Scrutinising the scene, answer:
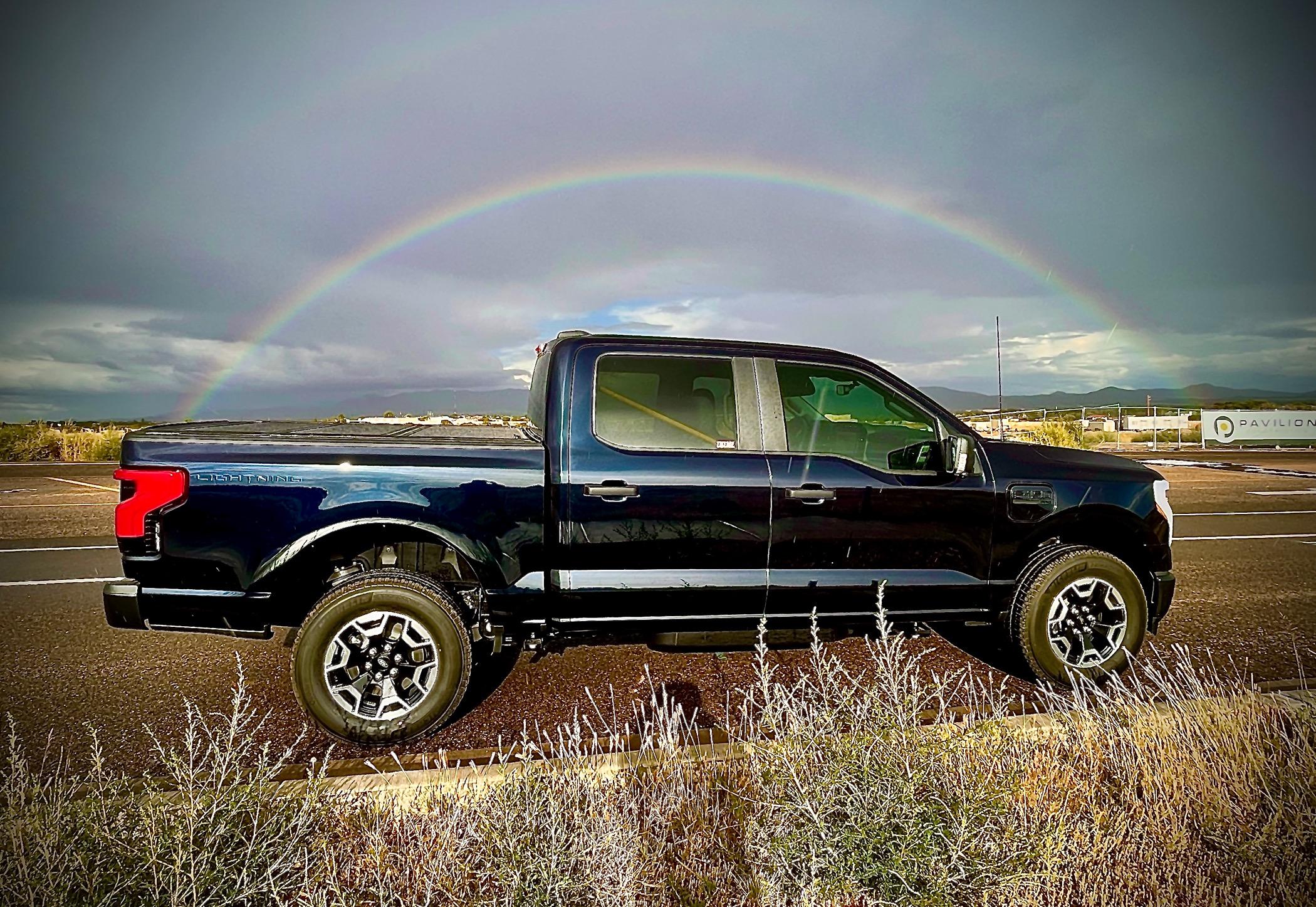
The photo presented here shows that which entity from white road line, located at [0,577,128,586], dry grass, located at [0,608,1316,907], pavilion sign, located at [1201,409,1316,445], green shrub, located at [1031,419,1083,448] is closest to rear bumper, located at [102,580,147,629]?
dry grass, located at [0,608,1316,907]

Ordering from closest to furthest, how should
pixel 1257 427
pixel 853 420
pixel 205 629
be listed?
pixel 205 629 < pixel 853 420 < pixel 1257 427

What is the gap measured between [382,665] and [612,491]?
1.40 metres

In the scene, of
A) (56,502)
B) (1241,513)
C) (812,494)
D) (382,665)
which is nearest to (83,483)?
(56,502)

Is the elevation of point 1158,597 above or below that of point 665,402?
below

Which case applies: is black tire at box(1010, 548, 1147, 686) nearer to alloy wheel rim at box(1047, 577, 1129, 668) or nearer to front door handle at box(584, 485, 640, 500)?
alloy wheel rim at box(1047, 577, 1129, 668)

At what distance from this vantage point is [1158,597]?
448 cm

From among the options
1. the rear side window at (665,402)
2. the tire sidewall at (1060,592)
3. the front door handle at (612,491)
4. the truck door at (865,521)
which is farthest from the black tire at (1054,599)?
the front door handle at (612,491)

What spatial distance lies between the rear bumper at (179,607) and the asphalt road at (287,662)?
0.53 m

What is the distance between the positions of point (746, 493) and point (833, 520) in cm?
52

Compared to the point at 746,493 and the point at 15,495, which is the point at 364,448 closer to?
the point at 746,493

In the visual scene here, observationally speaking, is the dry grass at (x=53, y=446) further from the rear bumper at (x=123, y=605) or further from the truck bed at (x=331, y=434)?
the rear bumper at (x=123, y=605)

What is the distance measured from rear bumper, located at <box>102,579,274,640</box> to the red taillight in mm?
294

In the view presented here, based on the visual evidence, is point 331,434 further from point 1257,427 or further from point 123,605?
point 1257,427

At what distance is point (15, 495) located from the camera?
13.7m
